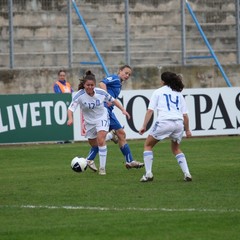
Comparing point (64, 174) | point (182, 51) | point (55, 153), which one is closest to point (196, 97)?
point (182, 51)

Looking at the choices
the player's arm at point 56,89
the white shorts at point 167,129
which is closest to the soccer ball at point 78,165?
the white shorts at point 167,129

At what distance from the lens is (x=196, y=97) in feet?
90.4

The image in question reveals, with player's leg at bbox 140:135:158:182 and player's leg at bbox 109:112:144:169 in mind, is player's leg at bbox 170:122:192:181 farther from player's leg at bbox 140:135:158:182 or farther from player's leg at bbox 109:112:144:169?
player's leg at bbox 109:112:144:169

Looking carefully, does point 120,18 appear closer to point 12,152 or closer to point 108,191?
point 12,152

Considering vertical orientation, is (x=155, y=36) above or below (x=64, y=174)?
above

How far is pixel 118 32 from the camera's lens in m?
32.2

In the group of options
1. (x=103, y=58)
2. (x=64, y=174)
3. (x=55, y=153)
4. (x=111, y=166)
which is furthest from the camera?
(x=103, y=58)

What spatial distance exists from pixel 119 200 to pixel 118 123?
219 inches

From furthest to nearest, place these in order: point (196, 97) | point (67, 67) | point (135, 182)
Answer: point (67, 67) → point (196, 97) → point (135, 182)

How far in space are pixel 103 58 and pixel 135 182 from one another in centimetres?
1571

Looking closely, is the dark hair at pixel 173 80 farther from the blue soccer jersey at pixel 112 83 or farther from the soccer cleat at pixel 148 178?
the blue soccer jersey at pixel 112 83

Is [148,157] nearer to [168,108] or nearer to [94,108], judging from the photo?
[168,108]

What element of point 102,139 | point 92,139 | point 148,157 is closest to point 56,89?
point 92,139

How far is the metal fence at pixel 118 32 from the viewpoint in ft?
101
